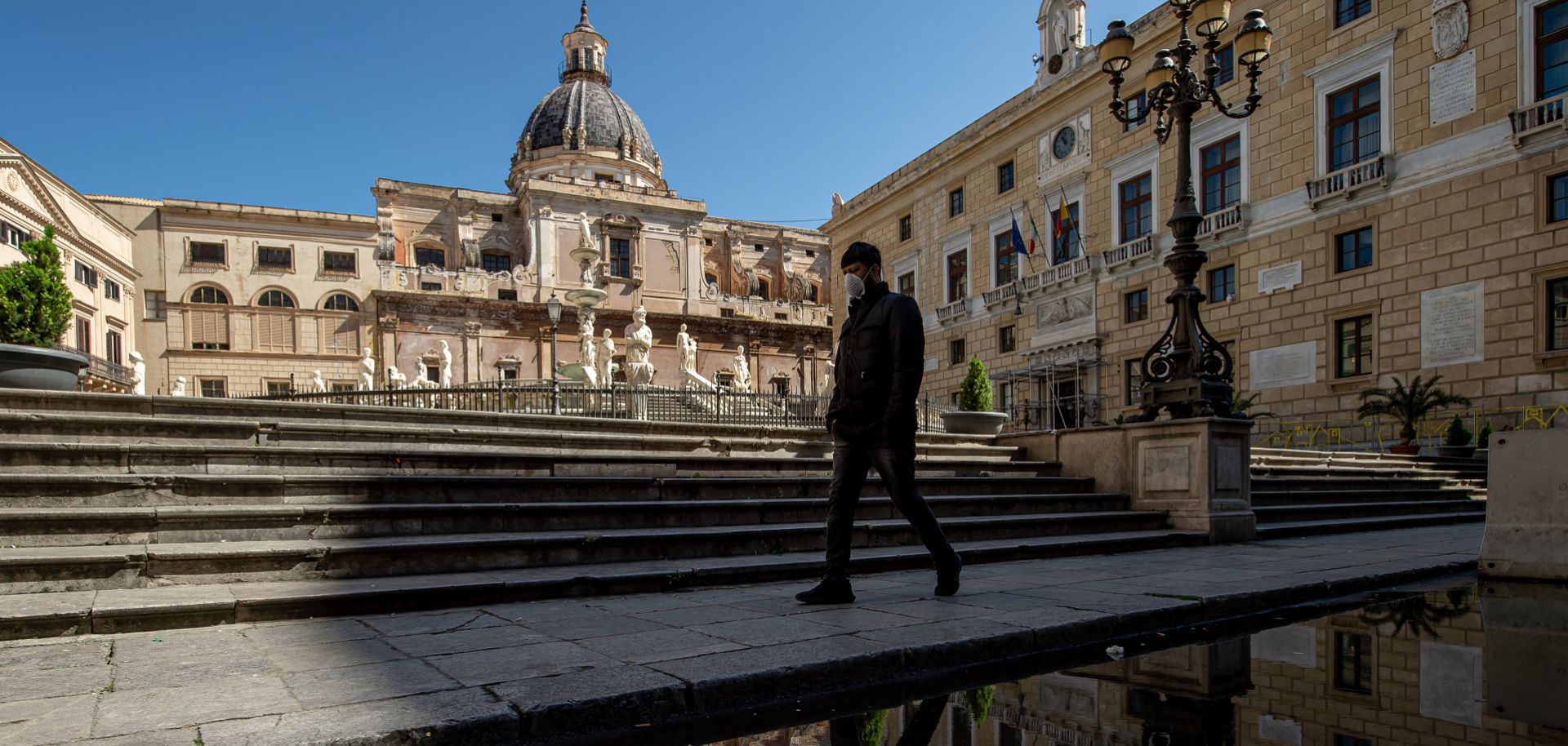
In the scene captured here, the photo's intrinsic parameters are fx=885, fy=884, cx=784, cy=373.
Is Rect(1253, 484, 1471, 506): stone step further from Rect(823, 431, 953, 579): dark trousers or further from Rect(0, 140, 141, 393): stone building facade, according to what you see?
Rect(0, 140, 141, 393): stone building facade

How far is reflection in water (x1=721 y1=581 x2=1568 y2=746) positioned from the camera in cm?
319

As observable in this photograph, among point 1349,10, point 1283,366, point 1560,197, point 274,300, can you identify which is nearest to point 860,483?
point 1560,197

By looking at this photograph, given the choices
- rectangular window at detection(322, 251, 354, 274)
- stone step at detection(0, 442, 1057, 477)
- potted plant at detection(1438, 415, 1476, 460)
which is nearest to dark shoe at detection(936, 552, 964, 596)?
stone step at detection(0, 442, 1057, 477)

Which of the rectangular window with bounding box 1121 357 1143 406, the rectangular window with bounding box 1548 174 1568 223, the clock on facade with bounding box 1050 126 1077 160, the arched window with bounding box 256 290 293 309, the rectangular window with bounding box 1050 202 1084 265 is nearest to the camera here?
the rectangular window with bounding box 1548 174 1568 223

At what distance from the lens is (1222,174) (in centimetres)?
2466

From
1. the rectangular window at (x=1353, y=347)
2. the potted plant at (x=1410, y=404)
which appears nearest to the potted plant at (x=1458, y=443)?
the potted plant at (x=1410, y=404)

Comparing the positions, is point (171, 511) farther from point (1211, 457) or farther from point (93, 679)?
point (1211, 457)

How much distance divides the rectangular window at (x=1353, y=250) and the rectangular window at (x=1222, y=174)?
3110 millimetres

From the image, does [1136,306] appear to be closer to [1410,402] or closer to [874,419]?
[1410,402]

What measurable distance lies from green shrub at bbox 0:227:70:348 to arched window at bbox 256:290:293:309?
16.5 m

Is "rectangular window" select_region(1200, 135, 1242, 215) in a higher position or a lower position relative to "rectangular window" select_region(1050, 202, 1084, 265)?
higher

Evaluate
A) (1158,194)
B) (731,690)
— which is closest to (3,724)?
(731,690)

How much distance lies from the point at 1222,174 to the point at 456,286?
1482 inches

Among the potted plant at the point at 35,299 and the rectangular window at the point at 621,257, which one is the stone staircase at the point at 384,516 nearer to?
the potted plant at the point at 35,299
